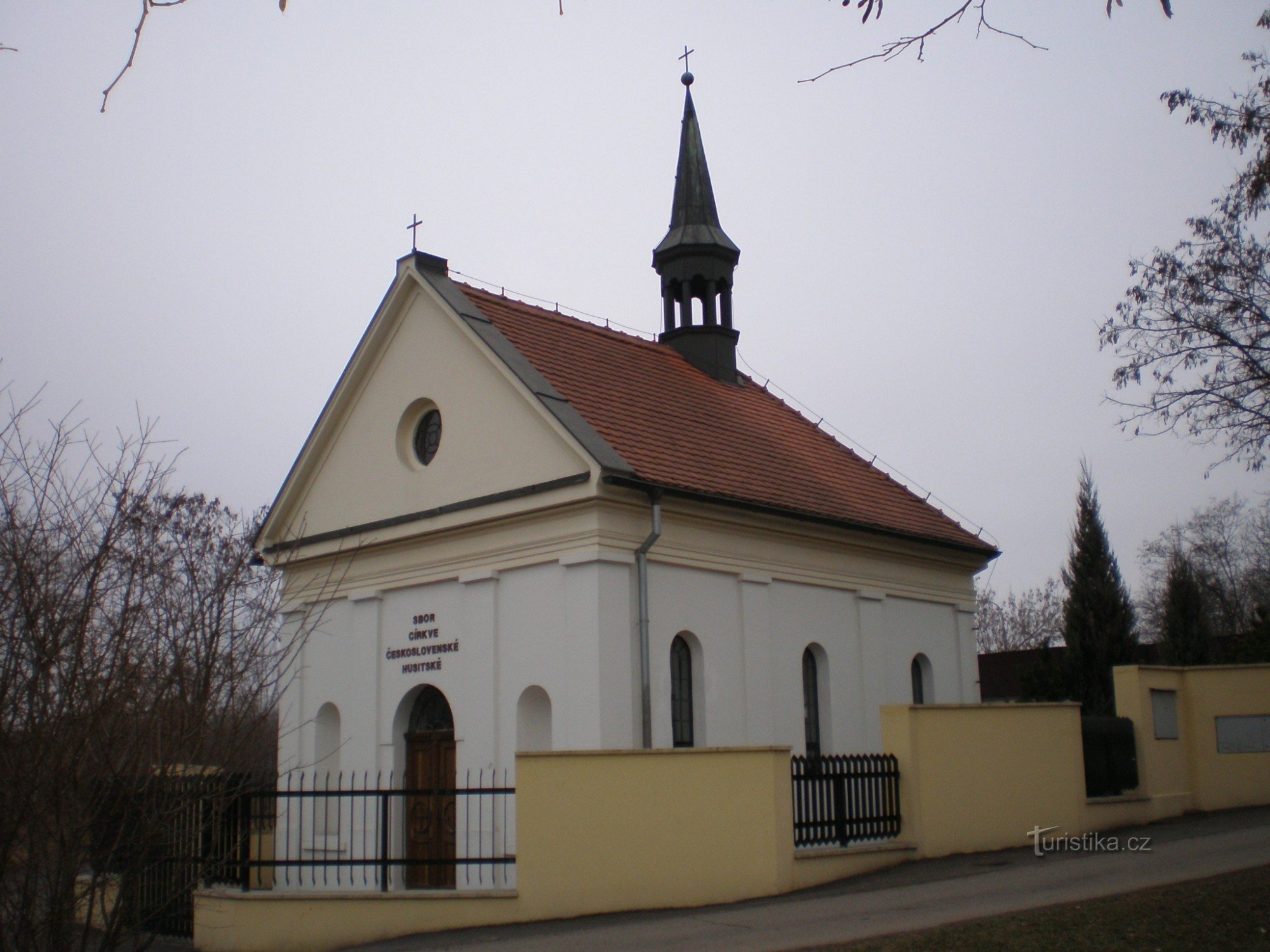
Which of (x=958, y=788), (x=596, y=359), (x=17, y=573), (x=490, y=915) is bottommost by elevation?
(x=490, y=915)

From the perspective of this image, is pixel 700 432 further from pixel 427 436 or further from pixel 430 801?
pixel 430 801

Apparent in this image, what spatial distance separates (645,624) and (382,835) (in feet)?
14.1

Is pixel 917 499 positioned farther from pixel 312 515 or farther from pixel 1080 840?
pixel 312 515

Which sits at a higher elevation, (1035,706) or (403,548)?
(403,548)

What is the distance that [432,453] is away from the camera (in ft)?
63.9

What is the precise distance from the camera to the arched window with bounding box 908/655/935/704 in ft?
71.8

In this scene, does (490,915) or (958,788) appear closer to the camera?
(490,915)

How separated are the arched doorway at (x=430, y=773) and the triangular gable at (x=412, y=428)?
2873mm

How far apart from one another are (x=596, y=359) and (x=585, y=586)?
5.62 meters

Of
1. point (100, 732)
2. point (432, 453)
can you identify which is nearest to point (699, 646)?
point (432, 453)

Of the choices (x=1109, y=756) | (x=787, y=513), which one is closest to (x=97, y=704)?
(x=787, y=513)

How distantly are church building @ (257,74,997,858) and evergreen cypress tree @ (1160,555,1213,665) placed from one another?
8866mm

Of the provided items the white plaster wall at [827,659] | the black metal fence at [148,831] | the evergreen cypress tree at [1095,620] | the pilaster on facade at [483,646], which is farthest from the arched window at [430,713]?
the evergreen cypress tree at [1095,620]

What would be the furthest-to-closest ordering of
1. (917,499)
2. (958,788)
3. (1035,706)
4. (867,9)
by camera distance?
1. (917,499)
2. (1035,706)
3. (958,788)
4. (867,9)
